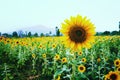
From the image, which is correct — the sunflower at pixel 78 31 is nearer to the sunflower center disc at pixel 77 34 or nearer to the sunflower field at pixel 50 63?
the sunflower center disc at pixel 77 34

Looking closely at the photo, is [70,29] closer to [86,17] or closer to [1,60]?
[86,17]

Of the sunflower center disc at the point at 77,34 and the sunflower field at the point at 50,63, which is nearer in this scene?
the sunflower center disc at the point at 77,34

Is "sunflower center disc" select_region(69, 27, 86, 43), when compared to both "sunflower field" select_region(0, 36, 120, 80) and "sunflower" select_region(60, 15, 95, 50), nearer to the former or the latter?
"sunflower" select_region(60, 15, 95, 50)

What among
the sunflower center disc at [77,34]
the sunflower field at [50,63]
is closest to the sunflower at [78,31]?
the sunflower center disc at [77,34]

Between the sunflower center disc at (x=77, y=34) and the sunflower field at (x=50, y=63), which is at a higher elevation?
the sunflower center disc at (x=77, y=34)

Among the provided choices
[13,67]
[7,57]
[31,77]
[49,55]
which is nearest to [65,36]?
[31,77]

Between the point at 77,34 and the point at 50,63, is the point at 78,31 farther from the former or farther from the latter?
the point at 50,63

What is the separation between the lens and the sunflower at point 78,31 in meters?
3.56

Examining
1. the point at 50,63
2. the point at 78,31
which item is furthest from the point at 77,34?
the point at 50,63

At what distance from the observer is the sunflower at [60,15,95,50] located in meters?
3.56

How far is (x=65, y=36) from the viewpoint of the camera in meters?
3.64

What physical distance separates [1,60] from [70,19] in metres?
4.16

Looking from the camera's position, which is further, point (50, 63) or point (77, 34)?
point (50, 63)

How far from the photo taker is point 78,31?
3598 millimetres
